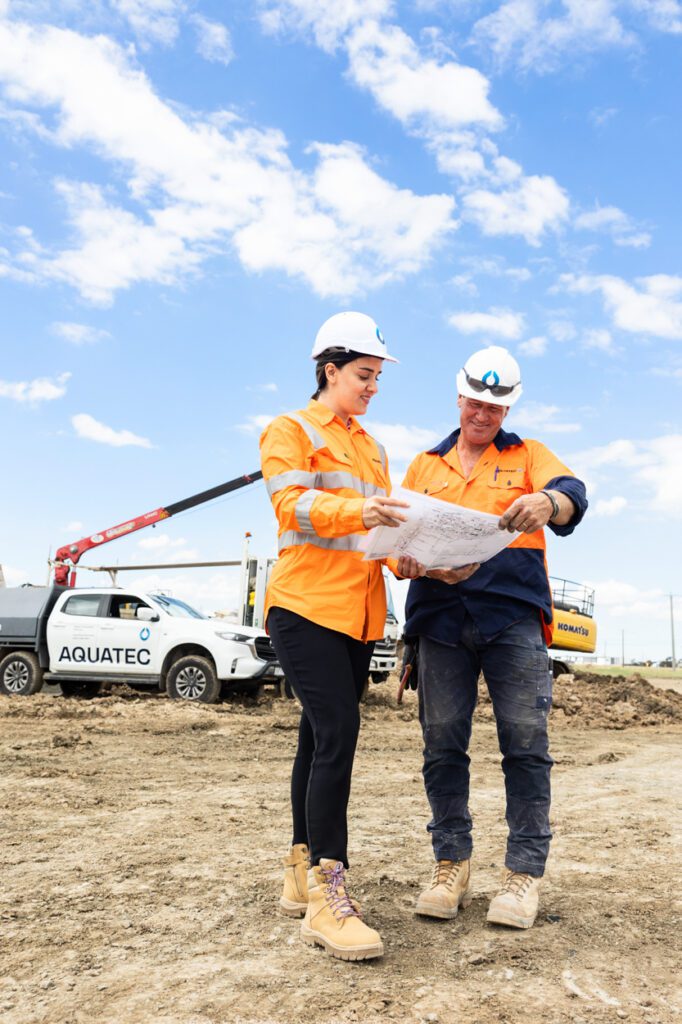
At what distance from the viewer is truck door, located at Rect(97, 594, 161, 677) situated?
1348 centimetres

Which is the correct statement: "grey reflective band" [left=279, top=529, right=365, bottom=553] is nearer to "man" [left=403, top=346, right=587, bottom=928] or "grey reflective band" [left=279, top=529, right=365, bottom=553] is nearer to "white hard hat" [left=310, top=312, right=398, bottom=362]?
"man" [left=403, top=346, right=587, bottom=928]

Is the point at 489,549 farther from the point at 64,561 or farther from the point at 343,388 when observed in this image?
the point at 64,561

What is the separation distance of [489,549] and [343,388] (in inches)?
31.3

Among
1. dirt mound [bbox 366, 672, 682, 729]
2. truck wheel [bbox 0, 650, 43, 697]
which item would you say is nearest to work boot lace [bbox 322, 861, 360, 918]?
dirt mound [bbox 366, 672, 682, 729]

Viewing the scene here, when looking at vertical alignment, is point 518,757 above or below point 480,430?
below

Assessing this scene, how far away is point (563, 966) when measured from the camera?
2.79 m

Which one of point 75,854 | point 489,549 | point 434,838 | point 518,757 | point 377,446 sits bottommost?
point 75,854

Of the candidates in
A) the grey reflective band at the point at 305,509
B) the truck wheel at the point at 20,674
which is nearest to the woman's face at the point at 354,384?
the grey reflective band at the point at 305,509

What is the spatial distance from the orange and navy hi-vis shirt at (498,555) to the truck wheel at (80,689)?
13064 millimetres

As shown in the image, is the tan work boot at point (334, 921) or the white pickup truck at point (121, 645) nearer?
the tan work boot at point (334, 921)

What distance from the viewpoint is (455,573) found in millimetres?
3312

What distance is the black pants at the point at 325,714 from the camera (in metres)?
2.96

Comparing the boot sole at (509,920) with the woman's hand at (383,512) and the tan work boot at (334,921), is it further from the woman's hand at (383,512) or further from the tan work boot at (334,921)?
the woman's hand at (383,512)

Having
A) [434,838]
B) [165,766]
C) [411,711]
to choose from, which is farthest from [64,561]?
[434,838]
